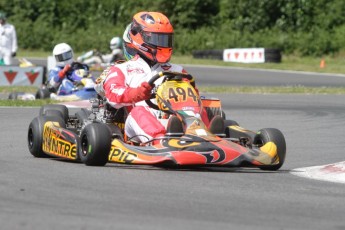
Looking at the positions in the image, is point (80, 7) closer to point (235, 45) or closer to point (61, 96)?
point (235, 45)

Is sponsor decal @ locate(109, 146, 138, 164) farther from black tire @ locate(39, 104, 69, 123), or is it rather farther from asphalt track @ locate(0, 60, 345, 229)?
black tire @ locate(39, 104, 69, 123)

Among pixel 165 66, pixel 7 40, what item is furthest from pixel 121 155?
pixel 7 40

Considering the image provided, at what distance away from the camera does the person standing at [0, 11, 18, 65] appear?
25703mm

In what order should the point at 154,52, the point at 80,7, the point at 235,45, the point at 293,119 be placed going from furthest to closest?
1. the point at 80,7
2. the point at 235,45
3. the point at 293,119
4. the point at 154,52

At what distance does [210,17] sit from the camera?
39.5m

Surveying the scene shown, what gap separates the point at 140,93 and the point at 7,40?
55.4 ft

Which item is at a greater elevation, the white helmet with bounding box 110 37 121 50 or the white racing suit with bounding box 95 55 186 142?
the white racing suit with bounding box 95 55 186 142

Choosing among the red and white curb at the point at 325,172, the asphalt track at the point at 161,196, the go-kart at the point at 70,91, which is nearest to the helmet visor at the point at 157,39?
the asphalt track at the point at 161,196

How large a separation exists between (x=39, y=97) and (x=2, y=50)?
750 cm

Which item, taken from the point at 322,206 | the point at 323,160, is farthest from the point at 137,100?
the point at 322,206

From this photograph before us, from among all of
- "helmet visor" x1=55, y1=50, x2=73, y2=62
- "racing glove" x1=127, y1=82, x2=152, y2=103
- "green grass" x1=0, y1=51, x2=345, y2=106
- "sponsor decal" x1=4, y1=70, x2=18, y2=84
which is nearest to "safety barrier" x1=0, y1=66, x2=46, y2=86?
"sponsor decal" x1=4, y1=70, x2=18, y2=84

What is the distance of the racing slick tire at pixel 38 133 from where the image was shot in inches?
400

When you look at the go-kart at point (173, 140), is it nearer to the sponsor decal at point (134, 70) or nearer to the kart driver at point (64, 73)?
the sponsor decal at point (134, 70)

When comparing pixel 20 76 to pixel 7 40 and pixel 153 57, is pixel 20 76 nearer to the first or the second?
pixel 7 40
